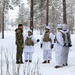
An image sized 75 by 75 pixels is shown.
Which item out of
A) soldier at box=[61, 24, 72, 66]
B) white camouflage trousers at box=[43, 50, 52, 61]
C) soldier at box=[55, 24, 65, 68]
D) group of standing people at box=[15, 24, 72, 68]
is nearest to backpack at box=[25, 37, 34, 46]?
group of standing people at box=[15, 24, 72, 68]

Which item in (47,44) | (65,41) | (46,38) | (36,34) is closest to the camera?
(65,41)

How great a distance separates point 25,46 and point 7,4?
23.9 metres

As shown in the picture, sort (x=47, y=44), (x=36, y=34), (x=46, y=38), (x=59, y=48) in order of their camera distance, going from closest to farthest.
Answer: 1. (x=59, y=48)
2. (x=46, y=38)
3. (x=47, y=44)
4. (x=36, y=34)

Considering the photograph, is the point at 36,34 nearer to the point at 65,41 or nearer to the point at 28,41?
the point at 28,41

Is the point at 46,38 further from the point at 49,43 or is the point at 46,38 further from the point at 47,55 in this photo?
the point at 47,55

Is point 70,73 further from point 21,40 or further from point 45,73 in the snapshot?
point 21,40

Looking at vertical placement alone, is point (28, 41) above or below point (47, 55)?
above

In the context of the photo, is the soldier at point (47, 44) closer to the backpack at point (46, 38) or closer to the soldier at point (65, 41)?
the backpack at point (46, 38)

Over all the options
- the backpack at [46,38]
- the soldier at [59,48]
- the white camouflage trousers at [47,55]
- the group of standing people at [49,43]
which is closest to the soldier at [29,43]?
the group of standing people at [49,43]

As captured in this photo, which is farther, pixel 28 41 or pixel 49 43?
pixel 49 43

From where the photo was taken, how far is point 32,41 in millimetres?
11891

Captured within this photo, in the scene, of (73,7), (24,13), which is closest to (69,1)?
(73,7)

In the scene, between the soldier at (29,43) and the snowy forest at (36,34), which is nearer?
the snowy forest at (36,34)

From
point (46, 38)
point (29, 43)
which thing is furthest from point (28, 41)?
point (46, 38)
